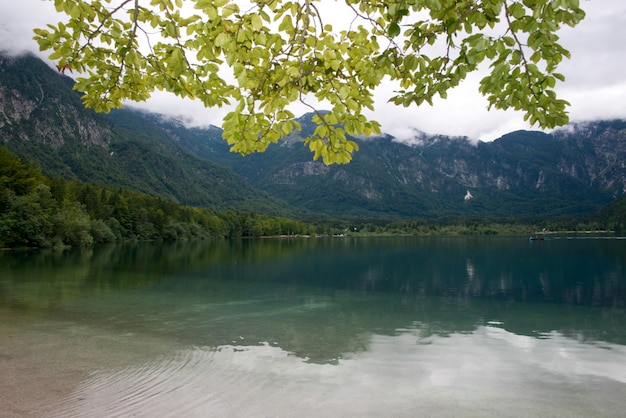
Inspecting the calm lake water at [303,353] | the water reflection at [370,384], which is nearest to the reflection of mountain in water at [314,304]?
the calm lake water at [303,353]

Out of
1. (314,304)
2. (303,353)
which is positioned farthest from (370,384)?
(314,304)

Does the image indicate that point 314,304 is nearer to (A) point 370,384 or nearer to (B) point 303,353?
(B) point 303,353

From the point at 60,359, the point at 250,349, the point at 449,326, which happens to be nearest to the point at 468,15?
the point at 250,349

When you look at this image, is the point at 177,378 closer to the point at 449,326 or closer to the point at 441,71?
the point at 441,71

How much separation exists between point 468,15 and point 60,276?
131 ft

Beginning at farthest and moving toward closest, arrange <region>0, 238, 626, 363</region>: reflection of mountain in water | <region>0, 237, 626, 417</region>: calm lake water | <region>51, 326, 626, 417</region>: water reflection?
<region>0, 238, 626, 363</region>: reflection of mountain in water → <region>0, 237, 626, 417</region>: calm lake water → <region>51, 326, 626, 417</region>: water reflection

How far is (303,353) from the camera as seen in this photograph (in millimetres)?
14000

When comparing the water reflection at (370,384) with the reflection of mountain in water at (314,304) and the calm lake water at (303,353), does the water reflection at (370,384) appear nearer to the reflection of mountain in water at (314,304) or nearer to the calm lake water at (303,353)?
the calm lake water at (303,353)

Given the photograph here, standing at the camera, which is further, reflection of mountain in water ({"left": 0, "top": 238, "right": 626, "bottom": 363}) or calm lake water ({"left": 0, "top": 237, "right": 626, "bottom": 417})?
reflection of mountain in water ({"left": 0, "top": 238, "right": 626, "bottom": 363})

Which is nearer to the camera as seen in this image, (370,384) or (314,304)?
(370,384)

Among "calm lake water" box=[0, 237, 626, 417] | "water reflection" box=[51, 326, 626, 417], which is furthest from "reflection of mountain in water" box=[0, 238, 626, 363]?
"water reflection" box=[51, 326, 626, 417]

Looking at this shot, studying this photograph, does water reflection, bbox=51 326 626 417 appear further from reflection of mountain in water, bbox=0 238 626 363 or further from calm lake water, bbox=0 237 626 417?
reflection of mountain in water, bbox=0 238 626 363

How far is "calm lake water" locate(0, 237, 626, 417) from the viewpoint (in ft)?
31.6

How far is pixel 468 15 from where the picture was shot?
14.7ft
